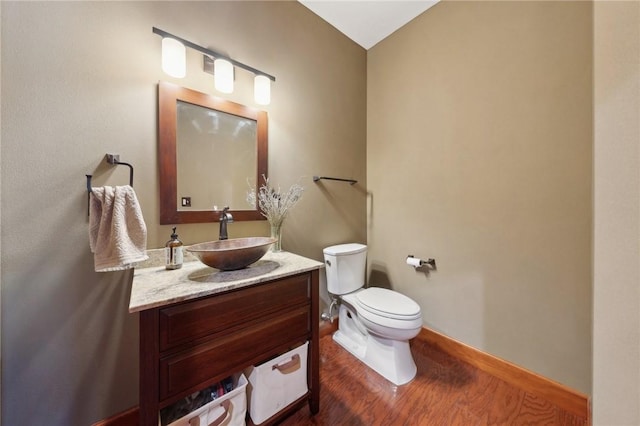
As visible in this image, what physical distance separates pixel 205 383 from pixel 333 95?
2053mm

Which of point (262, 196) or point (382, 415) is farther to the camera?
point (262, 196)

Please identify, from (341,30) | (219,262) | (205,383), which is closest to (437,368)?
(205,383)

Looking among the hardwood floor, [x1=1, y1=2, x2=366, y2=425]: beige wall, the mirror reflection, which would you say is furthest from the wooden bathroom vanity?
the mirror reflection

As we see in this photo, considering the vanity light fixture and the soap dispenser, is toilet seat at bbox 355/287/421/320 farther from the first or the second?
the vanity light fixture

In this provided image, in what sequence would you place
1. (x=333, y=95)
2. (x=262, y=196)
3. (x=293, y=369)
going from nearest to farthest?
1. (x=293, y=369)
2. (x=262, y=196)
3. (x=333, y=95)

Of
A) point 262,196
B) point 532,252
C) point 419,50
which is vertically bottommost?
point 532,252

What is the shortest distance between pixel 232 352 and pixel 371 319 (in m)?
0.89

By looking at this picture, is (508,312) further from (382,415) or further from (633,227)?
(633,227)

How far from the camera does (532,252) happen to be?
133cm

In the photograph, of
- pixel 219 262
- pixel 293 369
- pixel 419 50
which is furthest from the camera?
pixel 419 50

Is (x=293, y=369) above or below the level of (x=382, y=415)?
above

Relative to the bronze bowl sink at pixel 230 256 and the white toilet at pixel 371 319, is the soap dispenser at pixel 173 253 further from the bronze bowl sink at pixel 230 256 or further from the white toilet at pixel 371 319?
the white toilet at pixel 371 319

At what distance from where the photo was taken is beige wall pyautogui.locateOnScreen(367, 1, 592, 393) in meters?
1.19

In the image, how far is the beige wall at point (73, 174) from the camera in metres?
0.87
